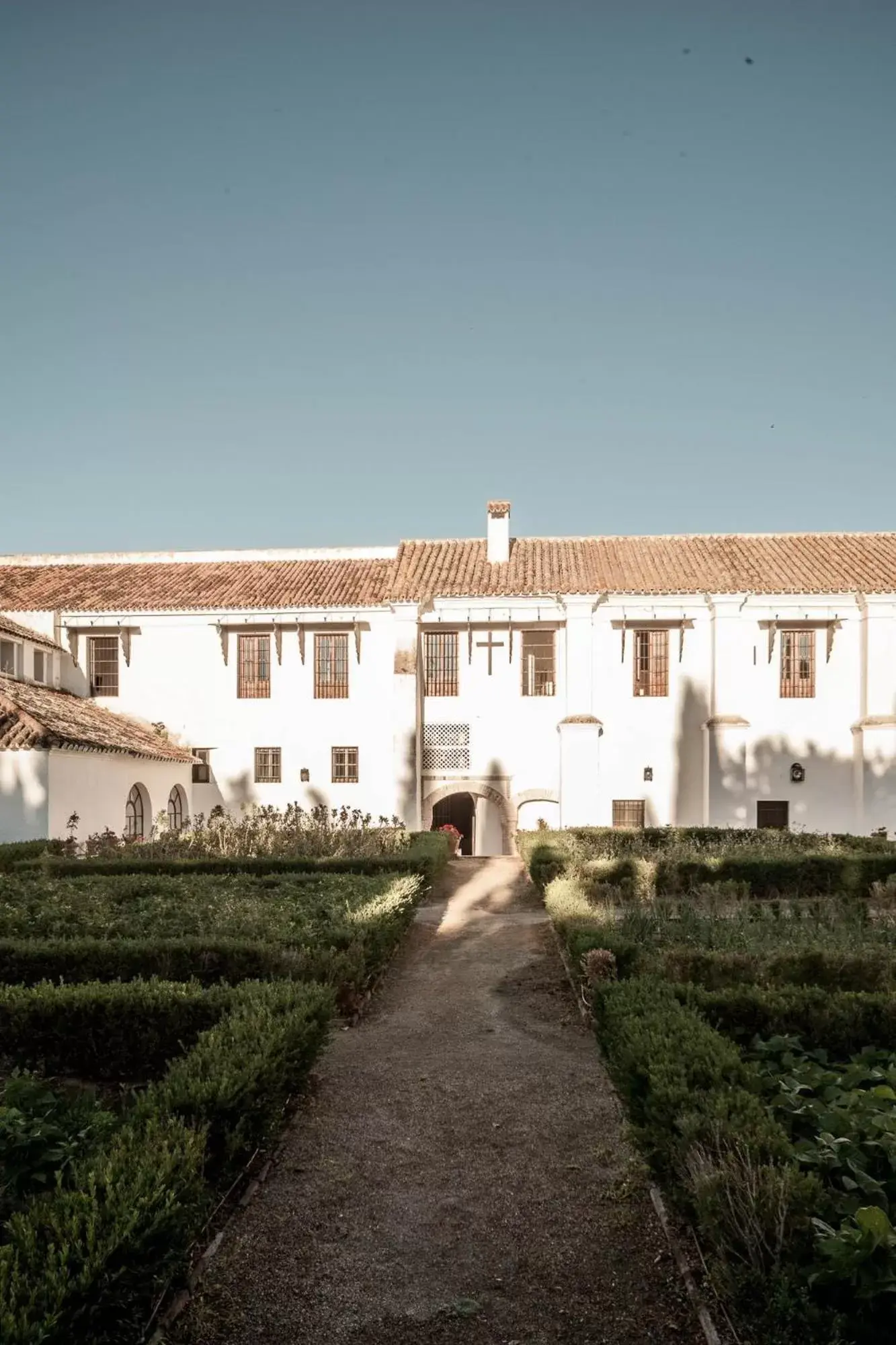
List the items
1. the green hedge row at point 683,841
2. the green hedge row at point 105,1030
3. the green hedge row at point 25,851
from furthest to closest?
1. the green hedge row at point 683,841
2. the green hedge row at point 25,851
3. the green hedge row at point 105,1030

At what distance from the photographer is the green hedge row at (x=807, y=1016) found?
657cm

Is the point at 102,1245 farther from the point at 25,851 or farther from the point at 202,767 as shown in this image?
the point at 202,767

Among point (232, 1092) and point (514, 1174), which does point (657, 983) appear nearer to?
point (514, 1174)

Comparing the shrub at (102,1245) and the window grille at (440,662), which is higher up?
the window grille at (440,662)

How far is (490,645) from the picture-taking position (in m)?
26.8

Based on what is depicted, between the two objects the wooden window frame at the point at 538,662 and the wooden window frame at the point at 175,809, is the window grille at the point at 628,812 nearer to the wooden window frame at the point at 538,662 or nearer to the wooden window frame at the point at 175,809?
the wooden window frame at the point at 538,662

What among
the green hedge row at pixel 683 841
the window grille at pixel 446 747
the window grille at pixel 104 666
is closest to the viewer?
the green hedge row at pixel 683 841

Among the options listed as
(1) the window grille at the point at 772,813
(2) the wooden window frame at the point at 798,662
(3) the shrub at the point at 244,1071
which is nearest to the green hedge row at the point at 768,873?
(3) the shrub at the point at 244,1071

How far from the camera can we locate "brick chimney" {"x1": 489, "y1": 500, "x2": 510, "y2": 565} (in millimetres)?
28500

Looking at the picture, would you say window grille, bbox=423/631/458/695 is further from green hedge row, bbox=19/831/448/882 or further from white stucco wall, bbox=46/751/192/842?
green hedge row, bbox=19/831/448/882

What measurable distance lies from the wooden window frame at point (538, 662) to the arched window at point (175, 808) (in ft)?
31.9

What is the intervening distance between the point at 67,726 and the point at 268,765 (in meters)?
6.91

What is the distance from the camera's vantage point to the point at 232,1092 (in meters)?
5.07

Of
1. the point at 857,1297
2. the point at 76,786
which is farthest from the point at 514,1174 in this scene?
the point at 76,786
